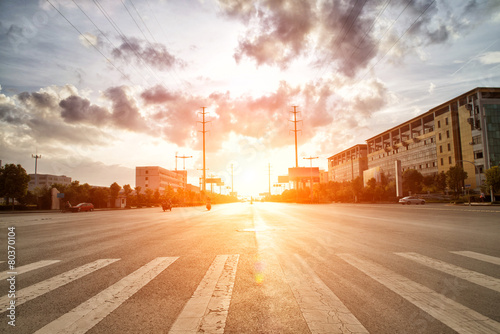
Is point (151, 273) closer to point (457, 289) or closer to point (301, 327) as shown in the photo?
point (301, 327)

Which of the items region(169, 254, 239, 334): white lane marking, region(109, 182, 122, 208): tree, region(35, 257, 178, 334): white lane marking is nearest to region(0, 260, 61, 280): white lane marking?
region(35, 257, 178, 334): white lane marking

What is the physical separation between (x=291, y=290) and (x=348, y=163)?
15009 cm

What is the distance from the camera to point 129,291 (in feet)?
15.3

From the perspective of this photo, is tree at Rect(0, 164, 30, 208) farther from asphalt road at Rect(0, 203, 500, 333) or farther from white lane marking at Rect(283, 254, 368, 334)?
white lane marking at Rect(283, 254, 368, 334)

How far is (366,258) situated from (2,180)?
64.1 m

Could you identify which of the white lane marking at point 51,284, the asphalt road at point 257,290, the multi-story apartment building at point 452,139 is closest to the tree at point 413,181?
the multi-story apartment building at point 452,139

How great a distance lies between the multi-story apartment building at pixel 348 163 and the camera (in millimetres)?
137262

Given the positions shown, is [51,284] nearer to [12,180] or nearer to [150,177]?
[12,180]

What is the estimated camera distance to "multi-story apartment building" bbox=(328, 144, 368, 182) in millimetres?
137262

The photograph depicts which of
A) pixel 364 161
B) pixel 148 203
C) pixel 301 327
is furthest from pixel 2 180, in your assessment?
pixel 364 161

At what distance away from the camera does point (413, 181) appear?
293ft

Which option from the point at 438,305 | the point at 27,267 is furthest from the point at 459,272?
the point at 27,267

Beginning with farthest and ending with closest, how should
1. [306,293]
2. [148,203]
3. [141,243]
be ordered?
[148,203]
[141,243]
[306,293]

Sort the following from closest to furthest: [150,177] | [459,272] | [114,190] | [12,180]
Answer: [459,272] → [12,180] → [114,190] → [150,177]
